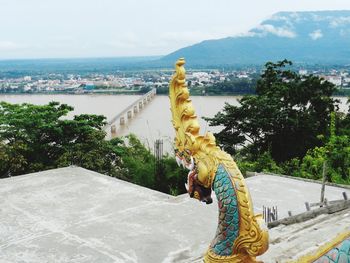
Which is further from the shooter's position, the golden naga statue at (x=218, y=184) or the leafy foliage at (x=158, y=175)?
the leafy foliage at (x=158, y=175)

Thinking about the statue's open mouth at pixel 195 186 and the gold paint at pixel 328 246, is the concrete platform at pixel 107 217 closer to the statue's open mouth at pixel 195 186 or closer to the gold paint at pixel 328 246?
the statue's open mouth at pixel 195 186

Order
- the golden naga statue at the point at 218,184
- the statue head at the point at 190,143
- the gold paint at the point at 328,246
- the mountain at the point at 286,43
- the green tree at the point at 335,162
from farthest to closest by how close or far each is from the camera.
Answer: the mountain at the point at 286,43 → the green tree at the point at 335,162 → the statue head at the point at 190,143 → the golden naga statue at the point at 218,184 → the gold paint at the point at 328,246

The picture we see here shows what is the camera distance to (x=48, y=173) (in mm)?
11398

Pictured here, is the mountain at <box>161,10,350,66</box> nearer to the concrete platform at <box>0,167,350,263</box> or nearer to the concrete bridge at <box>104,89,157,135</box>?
the concrete bridge at <box>104,89,157,135</box>

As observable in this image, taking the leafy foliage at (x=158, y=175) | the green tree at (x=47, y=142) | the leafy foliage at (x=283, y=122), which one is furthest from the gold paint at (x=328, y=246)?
the leafy foliage at (x=283, y=122)

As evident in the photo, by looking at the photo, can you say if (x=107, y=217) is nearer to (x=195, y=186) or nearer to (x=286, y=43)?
(x=195, y=186)

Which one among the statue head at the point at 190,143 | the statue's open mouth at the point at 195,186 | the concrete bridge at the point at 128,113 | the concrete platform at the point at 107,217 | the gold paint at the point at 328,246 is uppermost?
the statue head at the point at 190,143

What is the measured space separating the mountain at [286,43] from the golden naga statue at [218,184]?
147236mm

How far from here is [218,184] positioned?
2508mm

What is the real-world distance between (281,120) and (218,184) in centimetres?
1362

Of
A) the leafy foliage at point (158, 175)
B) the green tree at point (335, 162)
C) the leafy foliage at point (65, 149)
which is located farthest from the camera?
the leafy foliage at point (65, 149)

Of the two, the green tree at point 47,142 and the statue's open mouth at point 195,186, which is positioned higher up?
the statue's open mouth at point 195,186

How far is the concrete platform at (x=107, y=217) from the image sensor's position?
21.5ft

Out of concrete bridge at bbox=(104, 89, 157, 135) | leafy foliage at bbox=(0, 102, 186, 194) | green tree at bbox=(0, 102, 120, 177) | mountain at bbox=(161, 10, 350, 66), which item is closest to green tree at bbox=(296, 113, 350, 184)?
leafy foliage at bbox=(0, 102, 186, 194)
